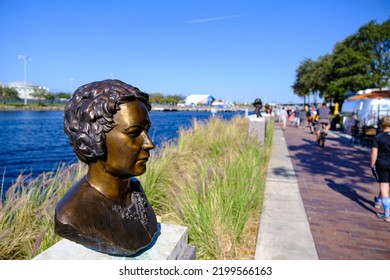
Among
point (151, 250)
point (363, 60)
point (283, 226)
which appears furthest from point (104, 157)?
point (363, 60)

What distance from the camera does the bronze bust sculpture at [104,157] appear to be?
1.73 meters

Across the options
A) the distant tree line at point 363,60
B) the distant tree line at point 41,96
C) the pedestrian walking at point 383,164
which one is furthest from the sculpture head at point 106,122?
the distant tree line at point 41,96

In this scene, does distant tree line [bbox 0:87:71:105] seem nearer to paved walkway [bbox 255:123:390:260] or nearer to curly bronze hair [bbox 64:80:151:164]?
paved walkway [bbox 255:123:390:260]

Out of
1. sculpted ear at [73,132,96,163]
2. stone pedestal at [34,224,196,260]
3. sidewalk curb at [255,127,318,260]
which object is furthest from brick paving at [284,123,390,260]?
sculpted ear at [73,132,96,163]

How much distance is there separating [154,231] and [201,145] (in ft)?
18.2

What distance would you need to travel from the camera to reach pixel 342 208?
16.0ft

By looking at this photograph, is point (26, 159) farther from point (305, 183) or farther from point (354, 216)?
point (354, 216)

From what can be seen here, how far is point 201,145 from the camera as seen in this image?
7.64 m

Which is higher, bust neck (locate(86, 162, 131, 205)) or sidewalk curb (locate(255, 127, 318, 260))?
bust neck (locate(86, 162, 131, 205))

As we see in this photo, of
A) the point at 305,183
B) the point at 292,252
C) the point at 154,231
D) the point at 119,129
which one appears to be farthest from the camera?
the point at 305,183

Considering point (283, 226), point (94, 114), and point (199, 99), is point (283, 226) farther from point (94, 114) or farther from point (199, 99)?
point (199, 99)

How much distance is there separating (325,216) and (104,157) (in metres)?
3.97

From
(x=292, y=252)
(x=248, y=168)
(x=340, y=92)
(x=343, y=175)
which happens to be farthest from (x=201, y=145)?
(x=340, y=92)

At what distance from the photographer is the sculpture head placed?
1.74 m
